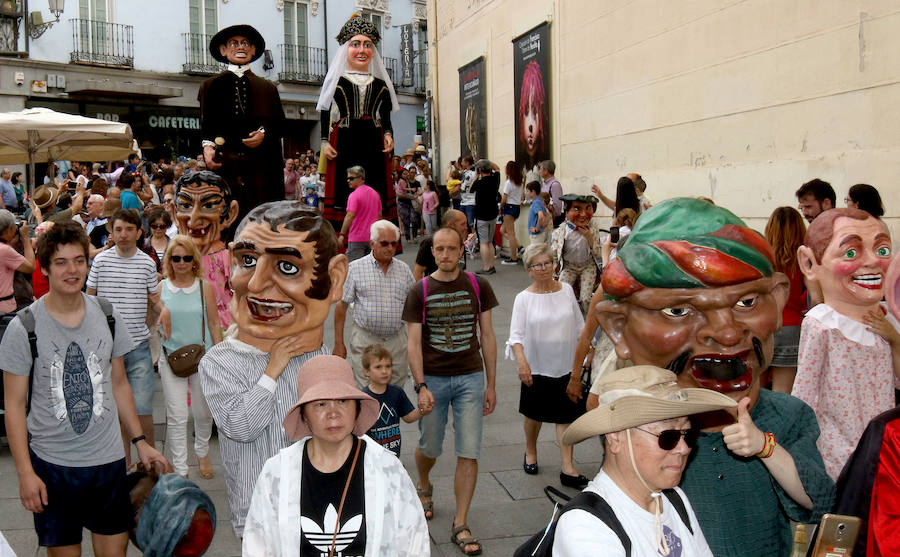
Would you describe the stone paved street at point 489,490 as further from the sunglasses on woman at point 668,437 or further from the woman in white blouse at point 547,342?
the sunglasses on woman at point 668,437

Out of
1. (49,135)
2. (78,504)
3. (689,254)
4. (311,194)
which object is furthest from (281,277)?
(311,194)

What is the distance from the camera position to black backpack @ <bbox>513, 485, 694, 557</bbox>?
2.20 m

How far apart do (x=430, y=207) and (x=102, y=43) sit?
1640 centimetres

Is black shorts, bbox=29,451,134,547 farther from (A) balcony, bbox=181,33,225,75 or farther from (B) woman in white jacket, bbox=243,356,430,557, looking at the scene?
(A) balcony, bbox=181,33,225,75

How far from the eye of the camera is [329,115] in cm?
818

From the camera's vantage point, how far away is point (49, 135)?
1154cm

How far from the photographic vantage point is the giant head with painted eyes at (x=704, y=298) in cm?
279

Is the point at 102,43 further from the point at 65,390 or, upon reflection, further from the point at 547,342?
the point at 65,390

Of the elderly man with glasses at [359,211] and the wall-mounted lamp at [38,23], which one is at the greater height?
the wall-mounted lamp at [38,23]

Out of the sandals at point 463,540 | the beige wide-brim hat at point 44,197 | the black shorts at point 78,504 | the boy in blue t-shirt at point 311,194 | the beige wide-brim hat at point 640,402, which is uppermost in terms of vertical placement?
the boy in blue t-shirt at point 311,194

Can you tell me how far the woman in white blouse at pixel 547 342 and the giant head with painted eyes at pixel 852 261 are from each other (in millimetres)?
2008

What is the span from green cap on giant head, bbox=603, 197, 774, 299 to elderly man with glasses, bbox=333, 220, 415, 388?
289 centimetres

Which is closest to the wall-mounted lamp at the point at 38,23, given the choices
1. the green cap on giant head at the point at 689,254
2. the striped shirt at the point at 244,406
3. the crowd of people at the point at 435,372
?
the crowd of people at the point at 435,372

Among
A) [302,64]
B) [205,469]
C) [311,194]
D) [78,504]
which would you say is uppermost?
[302,64]
